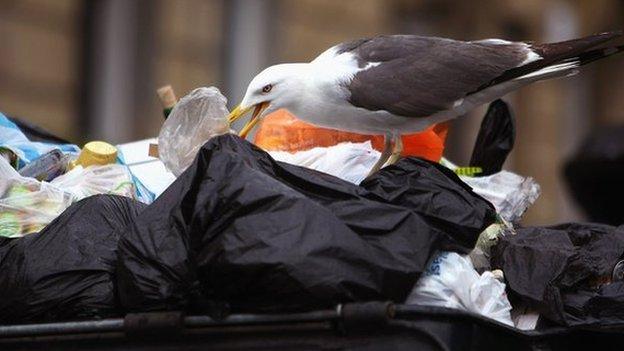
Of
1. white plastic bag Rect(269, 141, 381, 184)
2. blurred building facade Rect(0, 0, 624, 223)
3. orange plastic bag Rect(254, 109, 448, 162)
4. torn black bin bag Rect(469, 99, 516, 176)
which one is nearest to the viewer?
white plastic bag Rect(269, 141, 381, 184)

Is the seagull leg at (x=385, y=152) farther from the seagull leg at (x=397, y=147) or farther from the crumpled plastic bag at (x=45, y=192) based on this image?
the crumpled plastic bag at (x=45, y=192)

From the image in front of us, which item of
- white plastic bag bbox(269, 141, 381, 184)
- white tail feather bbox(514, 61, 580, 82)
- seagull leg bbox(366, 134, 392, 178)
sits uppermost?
white tail feather bbox(514, 61, 580, 82)

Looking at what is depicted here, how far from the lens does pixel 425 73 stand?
10.0 feet

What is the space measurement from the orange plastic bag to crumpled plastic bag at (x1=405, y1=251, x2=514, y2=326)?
897 millimetres

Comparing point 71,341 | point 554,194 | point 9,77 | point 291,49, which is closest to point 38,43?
point 9,77

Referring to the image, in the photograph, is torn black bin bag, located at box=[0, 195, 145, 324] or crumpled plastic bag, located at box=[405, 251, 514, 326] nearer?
crumpled plastic bag, located at box=[405, 251, 514, 326]

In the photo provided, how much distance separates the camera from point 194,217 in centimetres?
234

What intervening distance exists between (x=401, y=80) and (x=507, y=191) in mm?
407

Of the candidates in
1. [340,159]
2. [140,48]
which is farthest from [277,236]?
[140,48]

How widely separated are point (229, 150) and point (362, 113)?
66 centimetres

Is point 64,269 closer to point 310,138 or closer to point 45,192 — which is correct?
point 45,192

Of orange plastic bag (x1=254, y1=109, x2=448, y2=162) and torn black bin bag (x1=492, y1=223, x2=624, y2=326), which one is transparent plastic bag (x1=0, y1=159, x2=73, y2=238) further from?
torn black bin bag (x1=492, y1=223, x2=624, y2=326)

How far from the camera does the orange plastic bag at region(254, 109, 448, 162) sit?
333 cm

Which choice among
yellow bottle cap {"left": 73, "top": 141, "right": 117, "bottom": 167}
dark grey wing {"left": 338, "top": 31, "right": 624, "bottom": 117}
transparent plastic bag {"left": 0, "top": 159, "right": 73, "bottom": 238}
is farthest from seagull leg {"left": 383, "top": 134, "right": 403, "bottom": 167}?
transparent plastic bag {"left": 0, "top": 159, "right": 73, "bottom": 238}
